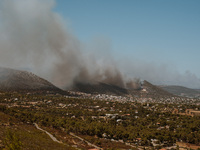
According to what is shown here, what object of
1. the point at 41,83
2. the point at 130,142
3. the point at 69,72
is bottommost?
the point at 130,142

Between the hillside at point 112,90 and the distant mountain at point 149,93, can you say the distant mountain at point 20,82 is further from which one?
the distant mountain at point 149,93

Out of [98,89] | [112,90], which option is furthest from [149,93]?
[98,89]

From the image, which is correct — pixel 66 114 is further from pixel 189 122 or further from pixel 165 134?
pixel 189 122

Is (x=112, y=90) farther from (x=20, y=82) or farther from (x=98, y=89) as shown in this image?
(x=20, y=82)

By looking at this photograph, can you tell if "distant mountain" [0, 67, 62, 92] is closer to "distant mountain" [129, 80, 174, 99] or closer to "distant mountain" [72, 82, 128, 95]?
"distant mountain" [72, 82, 128, 95]

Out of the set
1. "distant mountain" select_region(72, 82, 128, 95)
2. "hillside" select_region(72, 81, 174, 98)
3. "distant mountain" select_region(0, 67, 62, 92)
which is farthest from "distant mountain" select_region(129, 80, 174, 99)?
"distant mountain" select_region(0, 67, 62, 92)

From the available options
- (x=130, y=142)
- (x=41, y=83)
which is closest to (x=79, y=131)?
(x=130, y=142)
